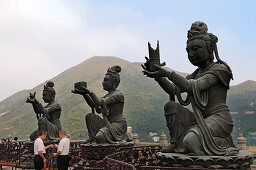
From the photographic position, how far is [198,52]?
515 cm

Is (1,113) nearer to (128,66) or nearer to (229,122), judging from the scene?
(128,66)

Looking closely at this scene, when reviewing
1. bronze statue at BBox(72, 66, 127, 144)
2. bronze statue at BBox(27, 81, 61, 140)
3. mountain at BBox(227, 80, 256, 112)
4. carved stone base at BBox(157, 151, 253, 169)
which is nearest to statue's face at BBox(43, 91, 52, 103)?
bronze statue at BBox(27, 81, 61, 140)

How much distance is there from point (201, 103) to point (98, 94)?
4306 cm

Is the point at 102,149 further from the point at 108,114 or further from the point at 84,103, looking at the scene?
the point at 84,103

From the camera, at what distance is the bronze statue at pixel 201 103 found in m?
4.70

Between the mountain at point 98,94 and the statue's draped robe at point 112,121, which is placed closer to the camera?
the statue's draped robe at point 112,121

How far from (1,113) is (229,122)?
56205mm

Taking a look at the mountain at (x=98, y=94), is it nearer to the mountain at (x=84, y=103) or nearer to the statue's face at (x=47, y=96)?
the mountain at (x=84, y=103)

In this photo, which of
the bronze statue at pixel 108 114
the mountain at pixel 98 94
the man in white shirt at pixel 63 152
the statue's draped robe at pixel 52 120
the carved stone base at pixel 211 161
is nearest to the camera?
the carved stone base at pixel 211 161

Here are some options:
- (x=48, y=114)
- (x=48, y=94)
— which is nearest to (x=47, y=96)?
(x=48, y=94)

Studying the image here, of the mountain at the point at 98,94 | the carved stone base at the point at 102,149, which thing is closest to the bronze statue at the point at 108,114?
the carved stone base at the point at 102,149

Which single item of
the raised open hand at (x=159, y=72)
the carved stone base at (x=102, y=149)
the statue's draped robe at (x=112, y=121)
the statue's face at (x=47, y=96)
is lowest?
the carved stone base at (x=102, y=149)

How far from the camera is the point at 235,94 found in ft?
127

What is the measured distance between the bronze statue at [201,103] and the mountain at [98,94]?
2358 centimetres
